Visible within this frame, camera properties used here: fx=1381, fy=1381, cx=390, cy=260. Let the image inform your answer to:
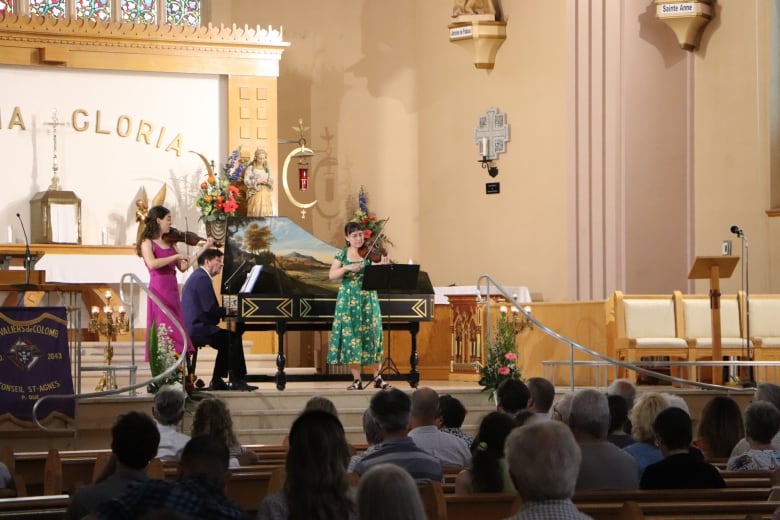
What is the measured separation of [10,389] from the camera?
8781 millimetres

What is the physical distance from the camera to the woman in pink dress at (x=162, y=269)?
10180 millimetres

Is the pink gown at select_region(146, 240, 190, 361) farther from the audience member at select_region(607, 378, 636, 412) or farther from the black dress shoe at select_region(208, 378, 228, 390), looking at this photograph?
the audience member at select_region(607, 378, 636, 412)

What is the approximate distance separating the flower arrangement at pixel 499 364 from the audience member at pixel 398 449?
5127 millimetres

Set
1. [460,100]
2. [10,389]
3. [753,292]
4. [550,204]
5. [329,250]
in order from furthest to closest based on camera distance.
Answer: [460,100]
[550,204]
[753,292]
[329,250]
[10,389]

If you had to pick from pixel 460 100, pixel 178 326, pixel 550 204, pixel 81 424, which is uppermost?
pixel 460 100

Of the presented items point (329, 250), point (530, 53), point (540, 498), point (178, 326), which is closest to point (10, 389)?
point (178, 326)

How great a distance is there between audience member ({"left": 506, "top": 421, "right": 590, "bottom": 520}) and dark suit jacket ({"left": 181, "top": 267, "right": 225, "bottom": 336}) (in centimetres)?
721

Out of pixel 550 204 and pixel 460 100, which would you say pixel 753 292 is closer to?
pixel 550 204

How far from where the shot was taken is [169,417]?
21.2ft

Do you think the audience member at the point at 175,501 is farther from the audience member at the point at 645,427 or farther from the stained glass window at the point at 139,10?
the stained glass window at the point at 139,10

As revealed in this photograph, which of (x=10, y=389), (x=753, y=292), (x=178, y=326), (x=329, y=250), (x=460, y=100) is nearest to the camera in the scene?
(x=10, y=389)

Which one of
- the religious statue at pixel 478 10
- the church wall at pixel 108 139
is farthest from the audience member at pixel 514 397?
the religious statue at pixel 478 10

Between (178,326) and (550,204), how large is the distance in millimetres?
5977

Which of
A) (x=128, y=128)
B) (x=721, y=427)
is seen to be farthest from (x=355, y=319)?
(x=128, y=128)
